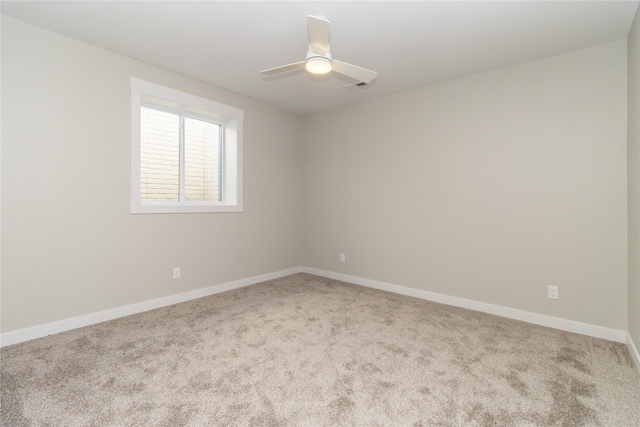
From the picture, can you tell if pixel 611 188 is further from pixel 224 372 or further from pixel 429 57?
pixel 224 372

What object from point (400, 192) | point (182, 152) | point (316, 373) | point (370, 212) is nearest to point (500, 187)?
point (400, 192)

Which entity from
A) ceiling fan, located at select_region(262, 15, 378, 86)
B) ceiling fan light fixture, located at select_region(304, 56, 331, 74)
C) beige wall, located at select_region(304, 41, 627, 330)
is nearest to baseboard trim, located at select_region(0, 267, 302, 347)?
beige wall, located at select_region(304, 41, 627, 330)

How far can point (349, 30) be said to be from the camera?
8.09 feet

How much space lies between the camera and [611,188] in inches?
101

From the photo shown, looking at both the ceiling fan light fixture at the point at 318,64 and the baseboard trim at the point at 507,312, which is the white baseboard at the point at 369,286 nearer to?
the baseboard trim at the point at 507,312

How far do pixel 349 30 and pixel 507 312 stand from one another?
118 inches

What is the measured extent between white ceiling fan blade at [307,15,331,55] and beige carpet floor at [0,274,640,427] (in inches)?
86.5

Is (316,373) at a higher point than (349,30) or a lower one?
lower

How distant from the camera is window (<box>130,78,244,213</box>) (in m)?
3.12

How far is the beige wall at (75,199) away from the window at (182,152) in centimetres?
10

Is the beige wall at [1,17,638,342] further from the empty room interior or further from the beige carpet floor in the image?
the beige carpet floor

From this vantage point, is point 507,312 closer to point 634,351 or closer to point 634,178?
point 634,351

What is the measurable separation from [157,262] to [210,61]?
213 cm

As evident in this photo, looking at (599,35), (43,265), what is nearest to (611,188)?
(599,35)
